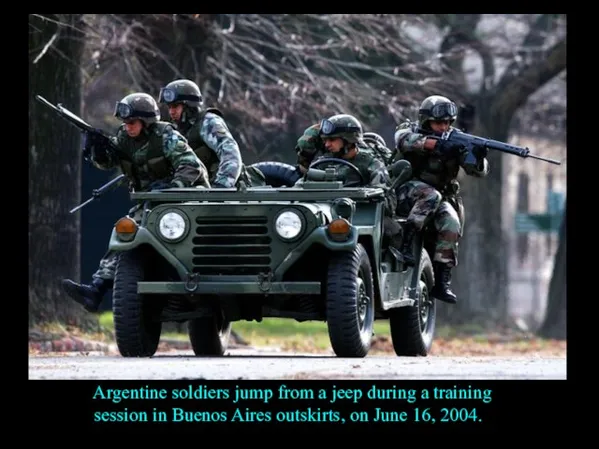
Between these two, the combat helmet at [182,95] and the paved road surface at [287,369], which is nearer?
the paved road surface at [287,369]

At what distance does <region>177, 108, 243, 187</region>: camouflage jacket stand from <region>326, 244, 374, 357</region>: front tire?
2.24 m

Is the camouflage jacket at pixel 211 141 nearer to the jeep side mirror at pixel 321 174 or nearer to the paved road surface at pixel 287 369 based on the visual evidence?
the jeep side mirror at pixel 321 174

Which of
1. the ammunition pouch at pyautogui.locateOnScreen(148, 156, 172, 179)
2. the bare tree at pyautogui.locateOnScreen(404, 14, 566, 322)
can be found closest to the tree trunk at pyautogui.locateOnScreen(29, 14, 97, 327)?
the ammunition pouch at pyautogui.locateOnScreen(148, 156, 172, 179)

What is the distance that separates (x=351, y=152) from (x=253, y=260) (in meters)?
1.93

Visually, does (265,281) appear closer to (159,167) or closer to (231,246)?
(231,246)

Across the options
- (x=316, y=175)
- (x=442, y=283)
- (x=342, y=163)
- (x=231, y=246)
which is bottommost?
(x=442, y=283)

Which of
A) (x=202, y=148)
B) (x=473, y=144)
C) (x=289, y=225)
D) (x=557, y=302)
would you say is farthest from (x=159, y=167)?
(x=557, y=302)

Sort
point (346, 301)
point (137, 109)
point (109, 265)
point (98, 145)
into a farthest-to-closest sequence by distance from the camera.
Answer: point (98, 145) → point (137, 109) → point (109, 265) → point (346, 301)

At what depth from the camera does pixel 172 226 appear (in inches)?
552

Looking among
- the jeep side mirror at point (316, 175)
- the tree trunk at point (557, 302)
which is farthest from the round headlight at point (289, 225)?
the tree trunk at point (557, 302)

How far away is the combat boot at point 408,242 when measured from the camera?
51.3ft

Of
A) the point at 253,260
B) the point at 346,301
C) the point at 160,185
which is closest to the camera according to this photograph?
the point at 346,301

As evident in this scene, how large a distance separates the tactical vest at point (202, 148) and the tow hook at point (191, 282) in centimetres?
261

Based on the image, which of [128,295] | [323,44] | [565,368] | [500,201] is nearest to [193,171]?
[128,295]
